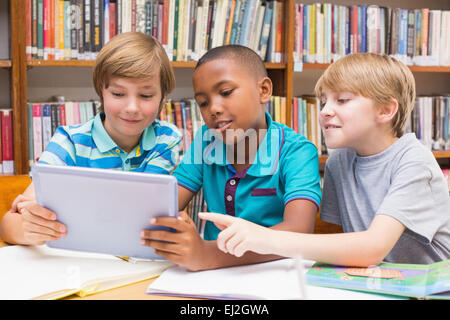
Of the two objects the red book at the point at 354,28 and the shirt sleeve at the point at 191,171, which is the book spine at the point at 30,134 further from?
the red book at the point at 354,28

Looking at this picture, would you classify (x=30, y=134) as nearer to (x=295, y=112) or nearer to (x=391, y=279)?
(x=295, y=112)

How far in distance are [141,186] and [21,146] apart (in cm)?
144

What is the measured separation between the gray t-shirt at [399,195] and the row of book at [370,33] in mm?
1263

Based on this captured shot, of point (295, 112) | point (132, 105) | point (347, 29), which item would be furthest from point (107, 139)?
point (347, 29)

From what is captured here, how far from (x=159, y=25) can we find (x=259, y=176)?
1187 mm

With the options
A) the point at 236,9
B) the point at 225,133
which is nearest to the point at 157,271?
the point at 225,133

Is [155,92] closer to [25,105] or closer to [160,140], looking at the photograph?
[160,140]

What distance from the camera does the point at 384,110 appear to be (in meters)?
1.12

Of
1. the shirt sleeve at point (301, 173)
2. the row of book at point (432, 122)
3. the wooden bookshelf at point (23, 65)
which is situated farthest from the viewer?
the row of book at point (432, 122)

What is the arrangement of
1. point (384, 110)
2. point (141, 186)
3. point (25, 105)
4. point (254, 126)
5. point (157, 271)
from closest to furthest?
point (141, 186), point (157, 271), point (384, 110), point (254, 126), point (25, 105)

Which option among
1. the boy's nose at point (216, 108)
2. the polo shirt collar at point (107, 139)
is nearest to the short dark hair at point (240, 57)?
the boy's nose at point (216, 108)

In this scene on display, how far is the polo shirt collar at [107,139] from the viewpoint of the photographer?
4.25 ft

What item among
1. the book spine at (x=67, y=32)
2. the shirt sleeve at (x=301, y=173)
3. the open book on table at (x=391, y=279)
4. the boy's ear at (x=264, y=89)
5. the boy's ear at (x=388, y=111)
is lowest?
the open book on table at (x=391, y=279)

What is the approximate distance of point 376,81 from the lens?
3.62 feet
